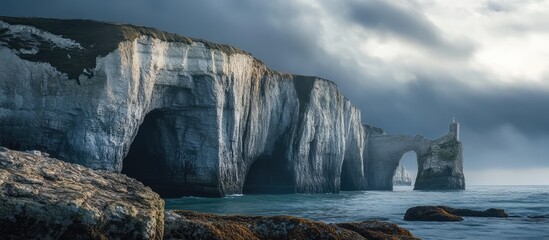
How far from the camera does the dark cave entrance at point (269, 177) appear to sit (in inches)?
2874

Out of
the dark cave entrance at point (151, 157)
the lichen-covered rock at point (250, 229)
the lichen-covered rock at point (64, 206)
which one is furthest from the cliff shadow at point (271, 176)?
the lichen-covered rock at point (64, 206)

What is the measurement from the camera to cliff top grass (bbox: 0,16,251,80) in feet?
139

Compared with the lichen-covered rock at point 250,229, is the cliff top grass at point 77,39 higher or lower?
higher

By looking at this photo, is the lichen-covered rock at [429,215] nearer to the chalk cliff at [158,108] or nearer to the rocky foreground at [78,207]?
the rocky foreground at [78,207]

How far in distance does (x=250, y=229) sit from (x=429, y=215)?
60.1 ft

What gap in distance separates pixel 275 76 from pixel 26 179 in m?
62.6

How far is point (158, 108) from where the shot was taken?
165ft

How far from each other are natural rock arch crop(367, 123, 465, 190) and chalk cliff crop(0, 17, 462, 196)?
35.6m

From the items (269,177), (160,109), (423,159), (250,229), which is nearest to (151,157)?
(160,109)

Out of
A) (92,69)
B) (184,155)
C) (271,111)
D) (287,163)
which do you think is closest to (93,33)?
(92,69)

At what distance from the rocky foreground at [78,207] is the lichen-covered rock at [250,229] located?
0.02m

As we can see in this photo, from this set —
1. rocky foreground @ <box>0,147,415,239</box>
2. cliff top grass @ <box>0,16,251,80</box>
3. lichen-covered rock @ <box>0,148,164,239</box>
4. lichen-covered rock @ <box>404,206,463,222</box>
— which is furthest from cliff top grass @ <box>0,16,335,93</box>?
lichen-covered rock @ <box>0,148,164,239</box>

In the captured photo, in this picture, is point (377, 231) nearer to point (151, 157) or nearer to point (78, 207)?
point (78, 207)

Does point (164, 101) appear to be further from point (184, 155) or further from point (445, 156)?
point (445, 156)
